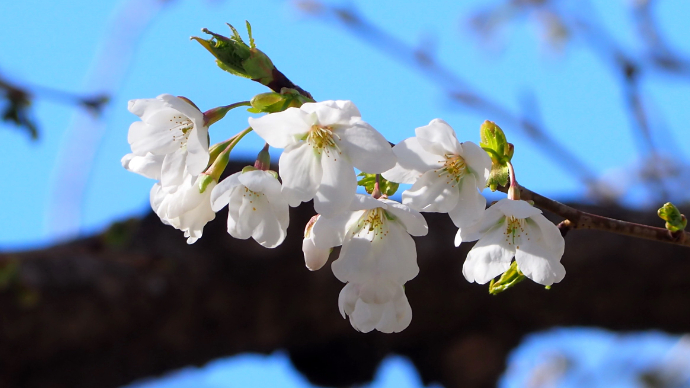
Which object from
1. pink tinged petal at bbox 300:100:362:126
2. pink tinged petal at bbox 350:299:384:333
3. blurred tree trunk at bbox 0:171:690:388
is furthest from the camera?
blurred tree trunk at bbox 0:171:690:388

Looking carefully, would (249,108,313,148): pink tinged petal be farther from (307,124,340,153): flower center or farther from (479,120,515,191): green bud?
(479,120,515,191): green bud

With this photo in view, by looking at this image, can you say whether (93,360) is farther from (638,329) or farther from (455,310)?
(638,329)

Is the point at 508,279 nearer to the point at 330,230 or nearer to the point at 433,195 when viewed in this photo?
the point at 433,195

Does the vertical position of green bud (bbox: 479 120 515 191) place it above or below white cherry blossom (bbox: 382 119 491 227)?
above

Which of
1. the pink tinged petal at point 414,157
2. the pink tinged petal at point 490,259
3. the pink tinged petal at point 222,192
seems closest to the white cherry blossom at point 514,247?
the pink tinged petal at point 490,259

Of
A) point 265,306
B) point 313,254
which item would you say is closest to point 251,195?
point 313,254

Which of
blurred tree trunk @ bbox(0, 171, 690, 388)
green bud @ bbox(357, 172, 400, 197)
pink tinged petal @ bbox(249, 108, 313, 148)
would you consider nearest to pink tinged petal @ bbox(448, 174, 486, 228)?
green bud @ bbox(357, 172, 400, 197)
